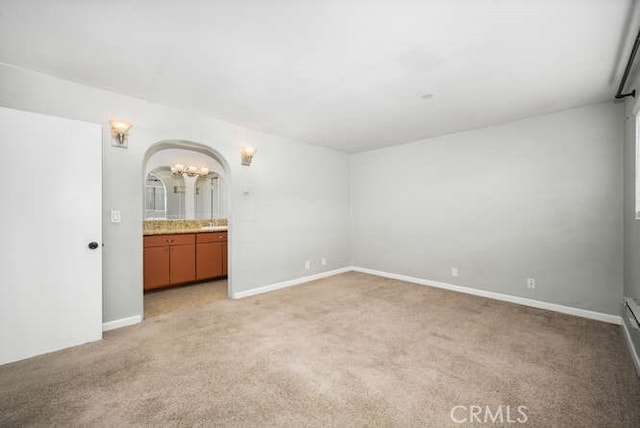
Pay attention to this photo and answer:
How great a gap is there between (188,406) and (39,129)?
2.64 metres

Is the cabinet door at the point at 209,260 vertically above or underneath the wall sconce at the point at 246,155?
underneath

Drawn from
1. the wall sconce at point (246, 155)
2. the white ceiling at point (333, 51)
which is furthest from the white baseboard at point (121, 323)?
the white ceiling at point (333, 51)

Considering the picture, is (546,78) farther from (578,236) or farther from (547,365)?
(547,365)

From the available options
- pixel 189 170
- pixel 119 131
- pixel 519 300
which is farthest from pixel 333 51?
pixel 189 170

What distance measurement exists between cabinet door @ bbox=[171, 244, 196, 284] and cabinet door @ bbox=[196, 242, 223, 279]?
9cm

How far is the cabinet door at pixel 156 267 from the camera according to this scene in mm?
4086

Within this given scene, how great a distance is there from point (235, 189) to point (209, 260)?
1.62 meters

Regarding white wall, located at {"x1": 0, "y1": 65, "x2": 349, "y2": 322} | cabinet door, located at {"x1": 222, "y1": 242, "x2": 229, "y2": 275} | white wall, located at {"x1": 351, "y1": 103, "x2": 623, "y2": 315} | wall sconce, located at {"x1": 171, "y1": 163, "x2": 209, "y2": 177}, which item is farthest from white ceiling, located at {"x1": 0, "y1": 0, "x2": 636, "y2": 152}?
cabinet door, located at {"x1": 222, "y1": 242, "x2": 229, "y2": 275}

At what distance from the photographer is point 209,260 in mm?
4770

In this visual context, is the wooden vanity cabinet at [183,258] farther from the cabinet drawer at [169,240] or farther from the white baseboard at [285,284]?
the white baseboard at [285,284]

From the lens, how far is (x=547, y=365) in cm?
216

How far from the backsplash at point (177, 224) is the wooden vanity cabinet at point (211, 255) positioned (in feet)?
1.30

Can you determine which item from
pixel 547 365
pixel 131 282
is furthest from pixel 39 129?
pixel 547 365

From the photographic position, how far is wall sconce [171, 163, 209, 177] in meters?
5.17
